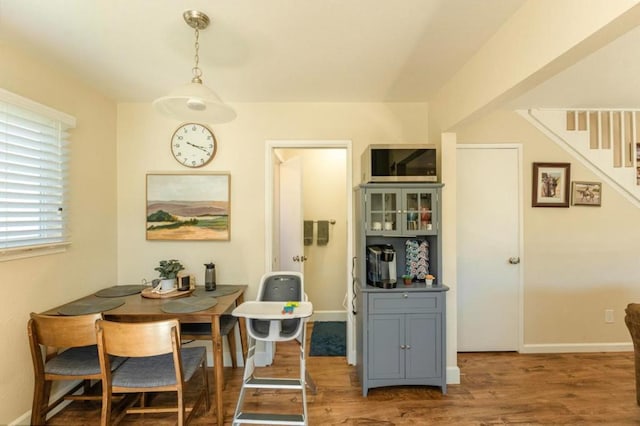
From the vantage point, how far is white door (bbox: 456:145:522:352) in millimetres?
3070

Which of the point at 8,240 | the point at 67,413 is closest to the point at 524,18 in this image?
the point at 8,240

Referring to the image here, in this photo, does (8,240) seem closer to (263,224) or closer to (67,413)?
(67,413)

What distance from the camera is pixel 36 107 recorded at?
6.43 ft

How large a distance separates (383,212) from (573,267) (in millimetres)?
2287

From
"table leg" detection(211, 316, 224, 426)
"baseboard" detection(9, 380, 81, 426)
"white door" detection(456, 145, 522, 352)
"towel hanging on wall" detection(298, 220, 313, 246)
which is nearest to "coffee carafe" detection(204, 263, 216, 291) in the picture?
"table leg" detection(211, 316, 224, 426)

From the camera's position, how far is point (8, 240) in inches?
71.9

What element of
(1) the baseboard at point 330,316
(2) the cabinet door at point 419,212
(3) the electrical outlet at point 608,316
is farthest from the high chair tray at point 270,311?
(3) the electrical outlet at point 608,316

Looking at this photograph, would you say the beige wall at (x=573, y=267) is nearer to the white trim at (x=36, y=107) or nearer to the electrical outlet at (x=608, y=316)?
the electrical outlet at (x=608, y=316)

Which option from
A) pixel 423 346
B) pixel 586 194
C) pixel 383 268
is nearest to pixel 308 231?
pixel 383 268

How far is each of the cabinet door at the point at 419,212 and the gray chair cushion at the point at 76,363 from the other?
2332 millimetres

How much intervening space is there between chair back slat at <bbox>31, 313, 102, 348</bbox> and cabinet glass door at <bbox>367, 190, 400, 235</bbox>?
198cm

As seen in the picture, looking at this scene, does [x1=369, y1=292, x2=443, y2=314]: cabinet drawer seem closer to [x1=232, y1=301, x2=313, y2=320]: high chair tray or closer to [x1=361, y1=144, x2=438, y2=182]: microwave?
[x1=232, y1=301, x2=313, y2=320]: high chair tray

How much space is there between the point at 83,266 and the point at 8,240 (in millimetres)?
663

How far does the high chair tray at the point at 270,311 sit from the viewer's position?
1901mm
